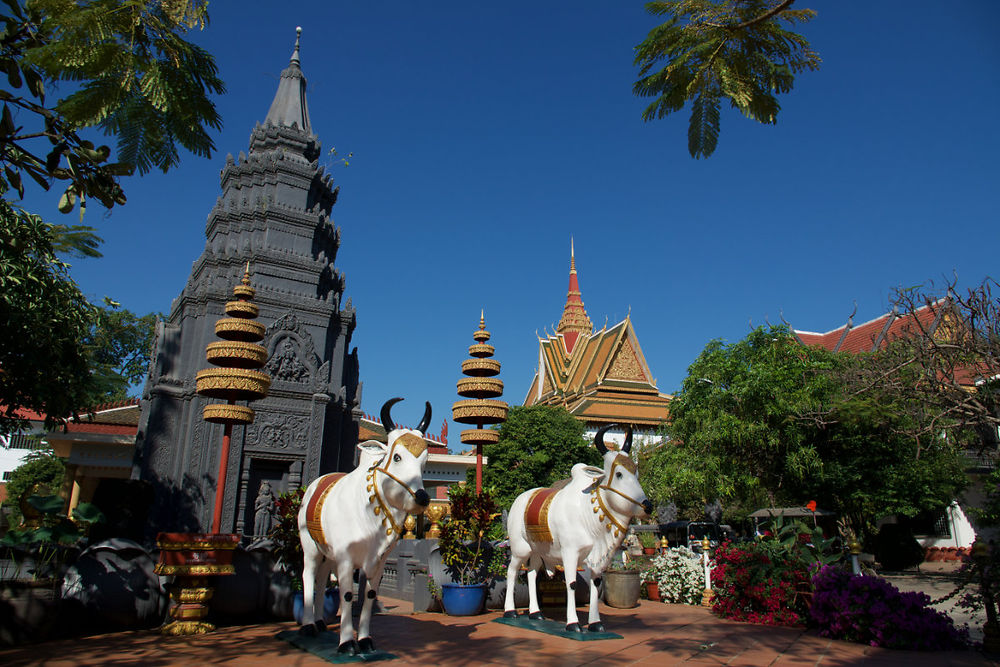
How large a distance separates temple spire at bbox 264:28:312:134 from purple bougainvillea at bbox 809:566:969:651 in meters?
19.8

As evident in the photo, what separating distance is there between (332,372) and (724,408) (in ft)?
37.3

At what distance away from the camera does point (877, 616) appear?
20.6 feet

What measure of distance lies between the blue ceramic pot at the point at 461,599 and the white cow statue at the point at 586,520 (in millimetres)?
650

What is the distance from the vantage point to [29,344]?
1041 centimetres

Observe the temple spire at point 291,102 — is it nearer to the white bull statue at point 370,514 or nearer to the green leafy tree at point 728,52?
the white bull statue at point 370,514

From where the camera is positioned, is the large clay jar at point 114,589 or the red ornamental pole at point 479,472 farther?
the red ornamental pole at point 479,472

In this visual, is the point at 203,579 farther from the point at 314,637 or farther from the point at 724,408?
the point at 724,408

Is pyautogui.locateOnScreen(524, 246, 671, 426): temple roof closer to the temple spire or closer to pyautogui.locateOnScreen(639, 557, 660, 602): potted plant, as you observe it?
the temple spire

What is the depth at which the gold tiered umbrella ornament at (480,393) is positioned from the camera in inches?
394

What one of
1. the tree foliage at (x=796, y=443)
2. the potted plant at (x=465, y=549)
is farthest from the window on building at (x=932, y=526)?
the potted plant at (x=465, y=549)

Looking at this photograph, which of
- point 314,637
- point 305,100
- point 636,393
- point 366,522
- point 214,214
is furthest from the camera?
point 636,393

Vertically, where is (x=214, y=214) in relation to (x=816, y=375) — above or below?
above

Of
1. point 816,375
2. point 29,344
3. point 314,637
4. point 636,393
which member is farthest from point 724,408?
point 636,393

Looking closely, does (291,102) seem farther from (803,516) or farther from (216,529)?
(803,516)
